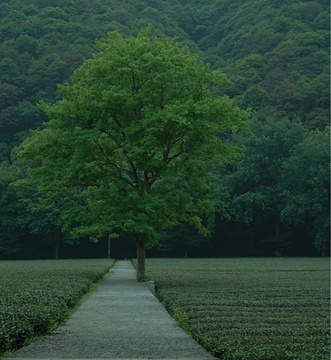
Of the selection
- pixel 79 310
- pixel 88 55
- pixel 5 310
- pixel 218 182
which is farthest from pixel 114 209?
pixel 88 55

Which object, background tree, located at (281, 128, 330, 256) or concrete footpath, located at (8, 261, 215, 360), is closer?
concrete footpath, located at (8, 261, 215, 360)

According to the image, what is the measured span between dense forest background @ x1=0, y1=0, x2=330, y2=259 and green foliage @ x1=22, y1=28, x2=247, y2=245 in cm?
305

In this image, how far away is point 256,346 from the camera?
897 centimetres

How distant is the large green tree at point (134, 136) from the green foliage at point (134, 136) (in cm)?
5

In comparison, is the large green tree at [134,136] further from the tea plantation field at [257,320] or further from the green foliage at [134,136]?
the tea plantation field at [257,320]

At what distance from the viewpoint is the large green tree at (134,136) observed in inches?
956

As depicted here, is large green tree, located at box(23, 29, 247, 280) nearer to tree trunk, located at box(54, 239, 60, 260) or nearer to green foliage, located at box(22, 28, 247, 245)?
green foliage, located at box(22, 28, 247, 245)

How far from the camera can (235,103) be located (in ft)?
260

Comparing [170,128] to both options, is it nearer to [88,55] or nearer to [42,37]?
[88,55]

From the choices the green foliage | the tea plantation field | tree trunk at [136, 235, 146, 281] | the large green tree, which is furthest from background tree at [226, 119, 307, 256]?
the tea plantation field

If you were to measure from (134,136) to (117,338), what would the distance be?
15222mm

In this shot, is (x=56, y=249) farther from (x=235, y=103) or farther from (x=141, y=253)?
(x=141, y=253)

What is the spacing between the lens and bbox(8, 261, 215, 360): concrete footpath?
358 inches

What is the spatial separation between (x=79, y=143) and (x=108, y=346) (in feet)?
52.1
